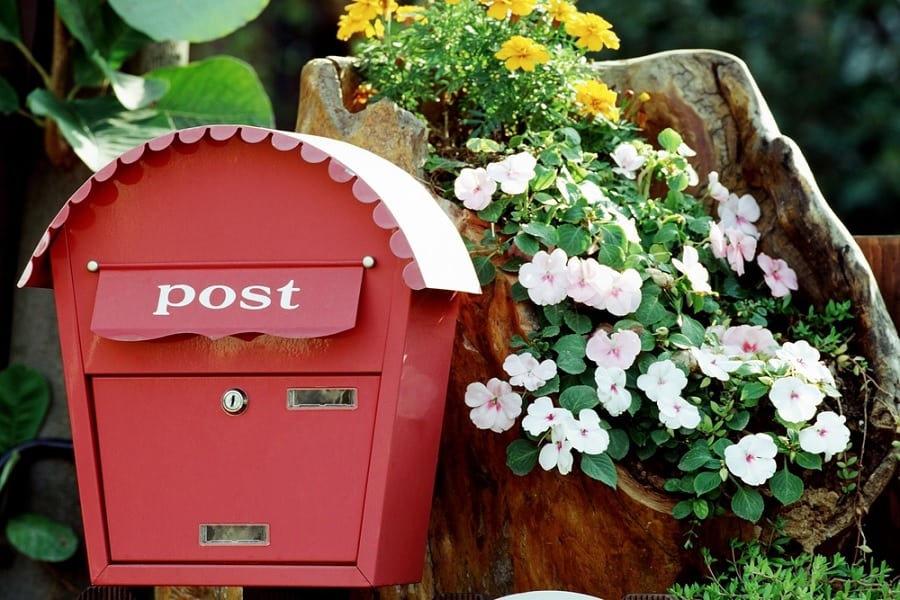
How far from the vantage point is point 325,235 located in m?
1.99

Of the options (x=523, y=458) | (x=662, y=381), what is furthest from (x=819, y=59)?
(x=523, y=458)

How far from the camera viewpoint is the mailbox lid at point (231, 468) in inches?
77.5

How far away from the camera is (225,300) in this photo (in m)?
1.98

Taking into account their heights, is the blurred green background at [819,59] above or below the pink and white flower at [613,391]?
below

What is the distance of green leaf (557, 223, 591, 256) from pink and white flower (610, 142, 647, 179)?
1.21ft

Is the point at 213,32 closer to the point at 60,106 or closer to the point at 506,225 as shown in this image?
the point at 60,106

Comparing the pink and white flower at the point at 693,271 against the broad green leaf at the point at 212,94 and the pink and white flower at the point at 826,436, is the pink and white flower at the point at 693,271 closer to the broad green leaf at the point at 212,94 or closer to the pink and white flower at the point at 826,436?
the pink and white flower at the point at 826,436

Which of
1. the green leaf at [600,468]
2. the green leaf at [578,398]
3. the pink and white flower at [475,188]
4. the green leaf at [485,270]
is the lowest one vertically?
the green leaf at [600,468]

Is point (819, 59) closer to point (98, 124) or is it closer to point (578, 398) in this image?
point (98, 124)

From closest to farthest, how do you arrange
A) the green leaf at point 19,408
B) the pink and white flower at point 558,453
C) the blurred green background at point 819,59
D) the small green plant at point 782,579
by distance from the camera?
the small green plant at point 782,579, the pink and white flower at point 558,453, the green leaf at point 19,408, the blurred green background at point 819,59

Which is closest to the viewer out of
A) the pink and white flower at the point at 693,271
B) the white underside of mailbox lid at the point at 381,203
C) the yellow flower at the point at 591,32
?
the white underside of mailbox lid at the point at 381,203

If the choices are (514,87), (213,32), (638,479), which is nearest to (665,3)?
(213,32)

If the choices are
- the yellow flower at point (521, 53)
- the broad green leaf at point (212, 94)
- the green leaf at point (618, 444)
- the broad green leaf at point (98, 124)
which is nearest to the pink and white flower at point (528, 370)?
the green leaf at point (618, 444)

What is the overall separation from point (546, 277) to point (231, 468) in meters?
0.72
